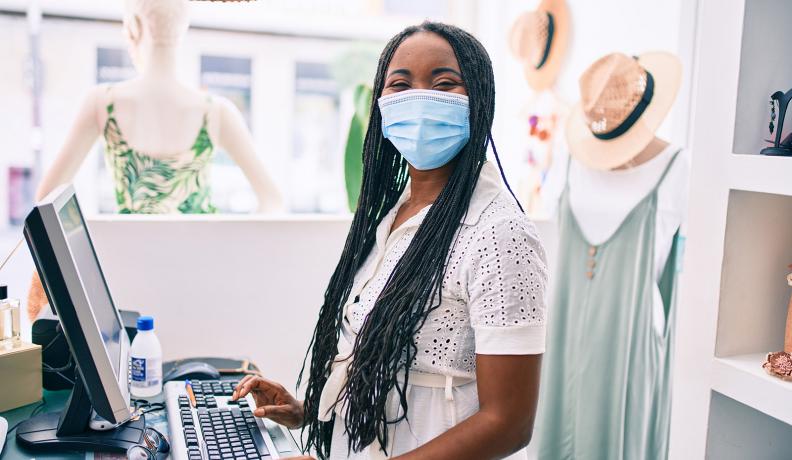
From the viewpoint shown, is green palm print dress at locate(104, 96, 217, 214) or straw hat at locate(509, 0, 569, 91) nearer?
green palm print dress at locate(104, 96, 217, 214)

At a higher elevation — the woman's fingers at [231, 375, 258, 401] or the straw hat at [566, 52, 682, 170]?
the straw hat at [566, 52, 682, 170]

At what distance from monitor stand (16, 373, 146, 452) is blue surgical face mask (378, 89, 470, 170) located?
2.27 ft

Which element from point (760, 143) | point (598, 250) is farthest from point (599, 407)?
point (760, 143)

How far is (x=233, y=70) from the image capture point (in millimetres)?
3053

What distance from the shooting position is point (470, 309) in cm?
109

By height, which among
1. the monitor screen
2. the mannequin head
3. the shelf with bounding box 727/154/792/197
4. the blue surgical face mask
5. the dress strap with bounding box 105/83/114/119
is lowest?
the monitor screen

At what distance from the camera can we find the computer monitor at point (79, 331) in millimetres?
1029

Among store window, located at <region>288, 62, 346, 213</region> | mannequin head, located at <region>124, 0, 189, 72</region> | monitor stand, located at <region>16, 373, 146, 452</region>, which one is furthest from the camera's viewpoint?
store window, located at <region>288, 62, 346, 213</region>

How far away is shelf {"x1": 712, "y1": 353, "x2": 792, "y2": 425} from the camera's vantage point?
1.13 m

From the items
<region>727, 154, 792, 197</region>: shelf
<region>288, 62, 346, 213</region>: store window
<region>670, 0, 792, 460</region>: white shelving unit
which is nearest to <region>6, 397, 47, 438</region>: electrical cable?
<region>670, 0, 792, 460</region>: white shelving unit

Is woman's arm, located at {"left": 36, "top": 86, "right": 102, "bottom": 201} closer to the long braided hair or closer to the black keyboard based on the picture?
the black keyboard

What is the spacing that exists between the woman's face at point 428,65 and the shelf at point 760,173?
470 mm

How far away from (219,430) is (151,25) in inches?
54.0

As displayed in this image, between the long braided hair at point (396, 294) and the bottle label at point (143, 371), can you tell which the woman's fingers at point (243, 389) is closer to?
the long braided hair at point (396, 294)
